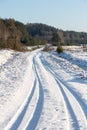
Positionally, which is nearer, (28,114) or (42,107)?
(28,114)

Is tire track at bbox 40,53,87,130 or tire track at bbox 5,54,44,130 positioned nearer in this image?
tire track at bbox 5,54,44,130

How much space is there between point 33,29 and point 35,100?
16548 cm

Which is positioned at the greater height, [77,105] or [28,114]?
[28,114]

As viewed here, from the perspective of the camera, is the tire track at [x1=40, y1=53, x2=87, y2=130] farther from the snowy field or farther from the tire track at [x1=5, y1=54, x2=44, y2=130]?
the tire track at [x1=5, y1=54, x2=44, y2=130]

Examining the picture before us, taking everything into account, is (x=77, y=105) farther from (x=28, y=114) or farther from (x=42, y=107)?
(x=28, y=114)

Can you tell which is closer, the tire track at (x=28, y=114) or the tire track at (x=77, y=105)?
the tire track at (x=28, y=114)

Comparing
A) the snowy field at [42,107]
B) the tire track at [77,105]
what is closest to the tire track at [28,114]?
the snowy field at [42,107]

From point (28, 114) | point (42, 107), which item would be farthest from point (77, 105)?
point (28, 114)

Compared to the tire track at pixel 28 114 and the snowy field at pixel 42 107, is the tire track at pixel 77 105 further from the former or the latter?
the tire track at pixel 28 114

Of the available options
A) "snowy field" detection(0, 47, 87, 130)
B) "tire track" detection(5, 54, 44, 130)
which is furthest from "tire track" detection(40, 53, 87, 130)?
"tire track" detection(5, 54, 44, 130)

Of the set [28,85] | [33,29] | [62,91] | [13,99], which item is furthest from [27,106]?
[33,29]

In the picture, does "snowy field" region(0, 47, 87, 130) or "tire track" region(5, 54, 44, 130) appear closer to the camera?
"tire track" region(5, 54, 44, 130)

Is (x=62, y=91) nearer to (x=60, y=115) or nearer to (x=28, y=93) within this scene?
(x=28, y=93)

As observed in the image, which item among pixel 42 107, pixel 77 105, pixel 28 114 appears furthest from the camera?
pixel 77 105
